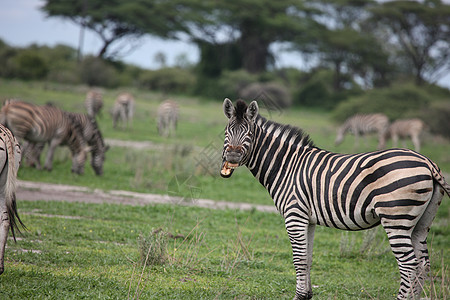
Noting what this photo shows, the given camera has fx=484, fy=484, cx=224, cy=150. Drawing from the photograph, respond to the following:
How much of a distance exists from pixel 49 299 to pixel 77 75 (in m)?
37.0

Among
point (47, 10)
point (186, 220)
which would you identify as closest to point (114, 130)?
point (186, 220)

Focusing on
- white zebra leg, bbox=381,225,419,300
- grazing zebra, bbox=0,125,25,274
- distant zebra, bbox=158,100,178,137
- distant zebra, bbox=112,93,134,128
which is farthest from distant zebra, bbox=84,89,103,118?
white zebra leg, bbox=381,225,419,300

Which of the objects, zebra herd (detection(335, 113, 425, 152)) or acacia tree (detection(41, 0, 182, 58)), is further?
acacia tree (detection(41, 0, 182, 58))

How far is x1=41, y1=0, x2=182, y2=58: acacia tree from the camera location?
149 ft

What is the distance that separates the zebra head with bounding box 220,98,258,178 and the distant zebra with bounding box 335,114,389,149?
21263mm

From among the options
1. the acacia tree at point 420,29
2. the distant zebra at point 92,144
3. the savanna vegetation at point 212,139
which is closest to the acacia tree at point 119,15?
the savanna vegetation at point 212,139

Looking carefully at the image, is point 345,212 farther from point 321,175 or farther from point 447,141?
point 447,141

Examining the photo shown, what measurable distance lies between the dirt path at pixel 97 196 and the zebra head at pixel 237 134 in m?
5.00

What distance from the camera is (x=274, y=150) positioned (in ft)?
18.2

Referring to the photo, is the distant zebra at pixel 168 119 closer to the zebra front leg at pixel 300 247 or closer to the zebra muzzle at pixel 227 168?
the zebra muzzle at pixel 227 168

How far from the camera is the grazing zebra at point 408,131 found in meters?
24.5

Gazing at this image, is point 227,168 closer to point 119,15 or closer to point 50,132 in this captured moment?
point 50,132

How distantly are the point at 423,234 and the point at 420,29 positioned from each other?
43.8 m

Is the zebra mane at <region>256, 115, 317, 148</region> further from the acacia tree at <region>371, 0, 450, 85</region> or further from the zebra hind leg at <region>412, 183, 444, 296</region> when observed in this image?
the acacia tree at <region>371, 0, 450, 85</region>
